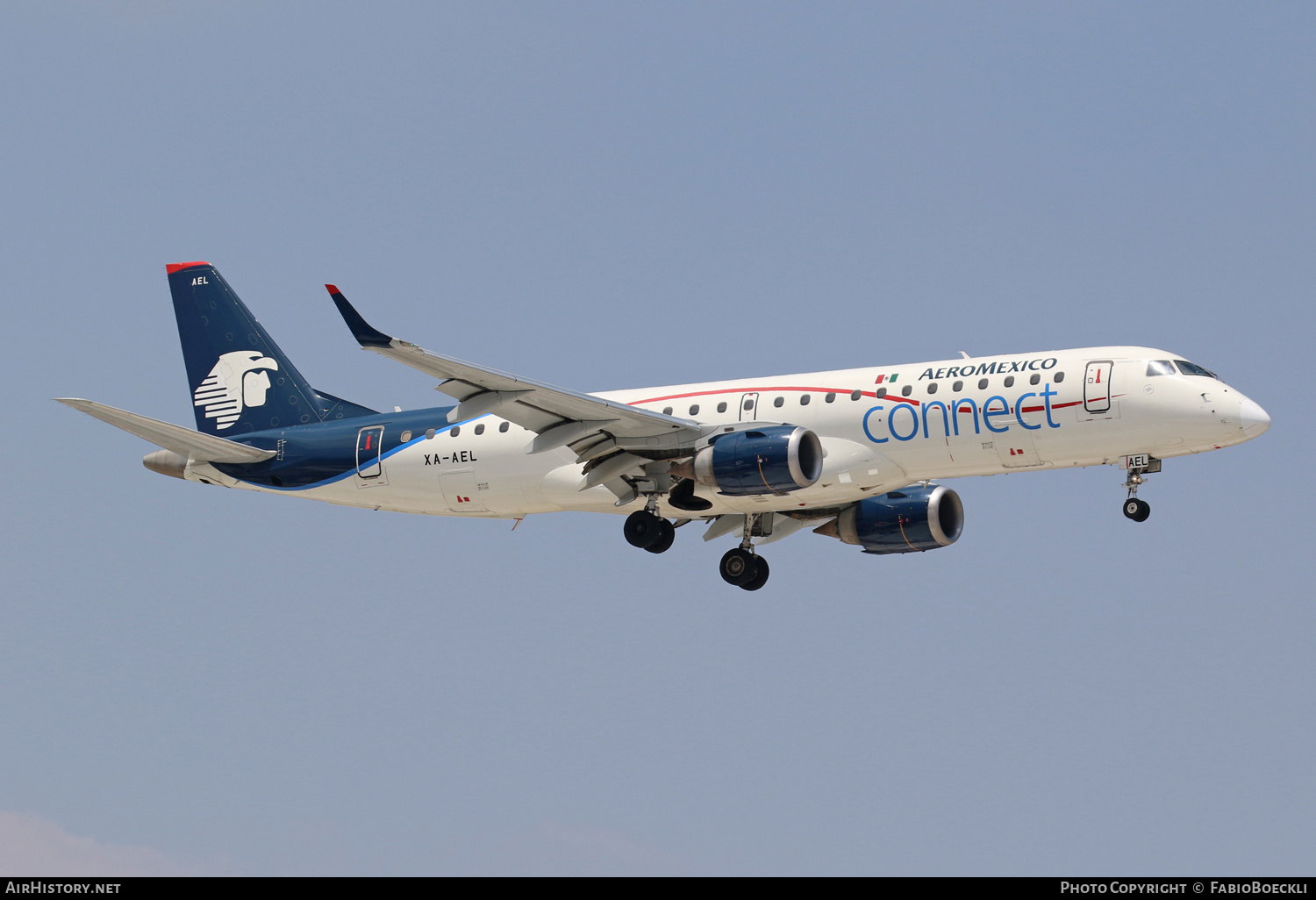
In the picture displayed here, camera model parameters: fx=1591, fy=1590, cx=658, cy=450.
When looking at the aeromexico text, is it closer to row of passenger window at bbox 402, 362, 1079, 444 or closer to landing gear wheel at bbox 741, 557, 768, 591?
row of passenger window at bbox 402, 362, 1079, 444

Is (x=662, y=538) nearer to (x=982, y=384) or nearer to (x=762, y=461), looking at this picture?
(x=762, y=461)

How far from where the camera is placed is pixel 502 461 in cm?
3975

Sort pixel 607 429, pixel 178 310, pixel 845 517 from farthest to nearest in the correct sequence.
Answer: pixel 178 310 < pixel 845 517 < pixel 607 429

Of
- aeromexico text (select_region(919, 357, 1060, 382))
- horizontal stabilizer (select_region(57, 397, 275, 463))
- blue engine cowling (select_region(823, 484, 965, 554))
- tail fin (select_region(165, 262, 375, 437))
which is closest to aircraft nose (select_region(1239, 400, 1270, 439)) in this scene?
aeromexico text (select_region(919, 357, 1060, 382))

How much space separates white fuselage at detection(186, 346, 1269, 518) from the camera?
114 feet

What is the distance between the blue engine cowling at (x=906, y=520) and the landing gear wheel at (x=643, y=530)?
5.83 meters

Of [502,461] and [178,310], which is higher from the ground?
[178,310]

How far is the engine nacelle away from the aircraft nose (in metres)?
9.20

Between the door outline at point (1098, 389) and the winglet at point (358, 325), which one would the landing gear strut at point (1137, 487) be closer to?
the door outline at point (1098, 389)

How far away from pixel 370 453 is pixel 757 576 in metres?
10.6

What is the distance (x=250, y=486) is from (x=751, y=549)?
528 inches

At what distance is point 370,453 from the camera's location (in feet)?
135

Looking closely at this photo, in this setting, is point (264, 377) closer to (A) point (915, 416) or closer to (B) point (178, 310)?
(B) point (178, 310)
